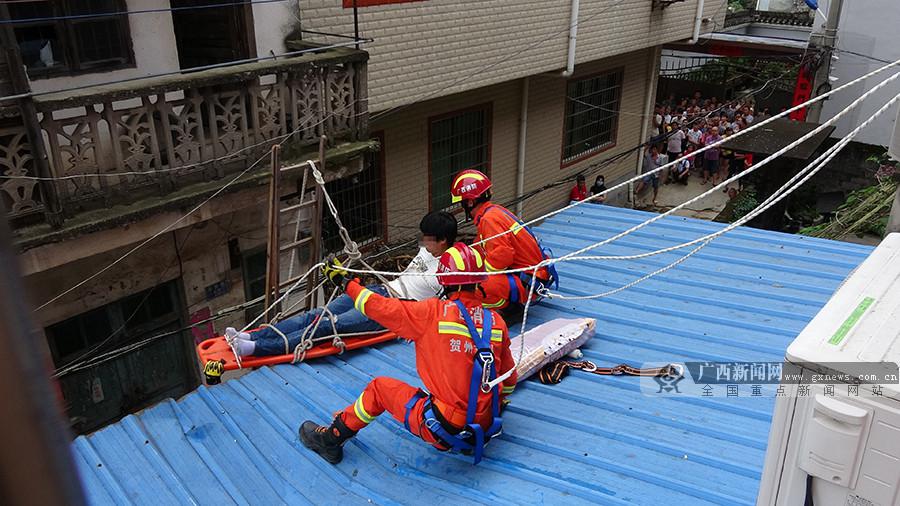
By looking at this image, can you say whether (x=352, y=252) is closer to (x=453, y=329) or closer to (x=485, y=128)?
(x=453, y=329)

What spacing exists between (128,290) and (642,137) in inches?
595

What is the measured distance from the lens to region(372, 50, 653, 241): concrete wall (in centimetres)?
1169

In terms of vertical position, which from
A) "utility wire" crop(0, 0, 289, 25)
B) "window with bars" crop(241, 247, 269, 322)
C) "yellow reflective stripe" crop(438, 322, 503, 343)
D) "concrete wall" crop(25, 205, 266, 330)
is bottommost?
"window with bars" crop(241, 247, 269, 322)

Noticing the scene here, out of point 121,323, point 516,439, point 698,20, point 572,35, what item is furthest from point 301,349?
point 698,20

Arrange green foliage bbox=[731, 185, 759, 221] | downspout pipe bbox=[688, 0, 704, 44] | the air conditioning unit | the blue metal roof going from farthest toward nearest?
1. downspout pipe bbox=[688, 0, 704, 44]
2. green foliage bbox=[731, 185, 759, 221]
3. the blue metal roof
4. the air conditioning unit

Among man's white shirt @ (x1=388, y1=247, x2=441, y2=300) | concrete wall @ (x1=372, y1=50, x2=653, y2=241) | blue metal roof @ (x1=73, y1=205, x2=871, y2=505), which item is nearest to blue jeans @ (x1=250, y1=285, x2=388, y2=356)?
blue metal roof @ (x1=73, y1=205, x2=871, y2=505)

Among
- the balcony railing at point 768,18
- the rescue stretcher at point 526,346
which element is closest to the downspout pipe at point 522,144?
the rescue stretcher at point 526,346

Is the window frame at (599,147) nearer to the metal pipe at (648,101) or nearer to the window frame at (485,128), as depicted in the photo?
the metal pipe at (648,101)

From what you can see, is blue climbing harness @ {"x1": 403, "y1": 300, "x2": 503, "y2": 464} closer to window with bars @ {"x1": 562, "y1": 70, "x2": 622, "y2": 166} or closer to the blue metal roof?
the blue metal roof

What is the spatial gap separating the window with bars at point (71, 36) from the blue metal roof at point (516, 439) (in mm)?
3738

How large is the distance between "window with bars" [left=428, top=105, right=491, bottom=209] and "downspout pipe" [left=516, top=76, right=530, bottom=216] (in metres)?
0.98

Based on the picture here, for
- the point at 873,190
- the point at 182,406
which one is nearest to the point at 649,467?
the point at 182,406

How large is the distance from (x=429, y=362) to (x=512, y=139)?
1021cm

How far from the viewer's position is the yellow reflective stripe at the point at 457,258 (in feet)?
15.8
